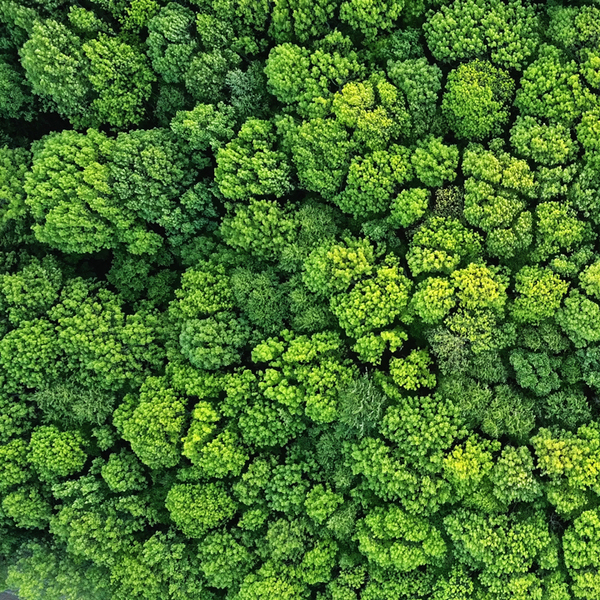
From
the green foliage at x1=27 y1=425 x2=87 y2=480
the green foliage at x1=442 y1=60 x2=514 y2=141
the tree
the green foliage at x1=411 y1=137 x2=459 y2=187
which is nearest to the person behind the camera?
the green foliage at x1=442 y1=60 x2=514 y2=141

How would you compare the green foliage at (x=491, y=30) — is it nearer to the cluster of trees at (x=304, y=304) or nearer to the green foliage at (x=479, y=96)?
the cluster of trees at (x=304, y=304)

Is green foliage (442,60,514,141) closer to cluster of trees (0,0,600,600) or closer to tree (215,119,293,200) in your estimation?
cluster of trees (0,0,600,600)

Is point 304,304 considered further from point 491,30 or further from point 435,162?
point 491,30

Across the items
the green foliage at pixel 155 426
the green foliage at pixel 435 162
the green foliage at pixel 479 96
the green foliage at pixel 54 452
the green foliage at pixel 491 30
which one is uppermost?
the green foliage at pixel 491 30

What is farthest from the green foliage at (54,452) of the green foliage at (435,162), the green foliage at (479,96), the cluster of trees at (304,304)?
the green foliage at (479,96)

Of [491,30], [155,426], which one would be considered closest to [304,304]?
[155,426]

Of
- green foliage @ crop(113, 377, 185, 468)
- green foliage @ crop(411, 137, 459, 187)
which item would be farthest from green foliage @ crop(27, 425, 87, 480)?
green foliage @ crop(411, 137, 459, 187)

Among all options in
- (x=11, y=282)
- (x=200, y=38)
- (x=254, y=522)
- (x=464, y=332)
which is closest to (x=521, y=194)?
(x=464, y=332)

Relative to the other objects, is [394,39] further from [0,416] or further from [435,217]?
[0,416]
